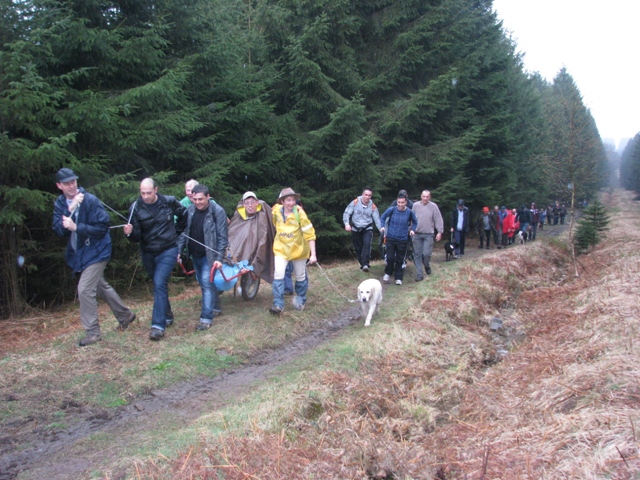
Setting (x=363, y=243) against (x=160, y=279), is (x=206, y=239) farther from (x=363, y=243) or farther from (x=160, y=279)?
(x=363, y=243)

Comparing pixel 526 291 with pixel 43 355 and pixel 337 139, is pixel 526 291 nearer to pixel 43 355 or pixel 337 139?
pixel 337 139

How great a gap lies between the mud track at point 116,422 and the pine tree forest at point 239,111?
455cm

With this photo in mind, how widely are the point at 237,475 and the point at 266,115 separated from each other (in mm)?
11487

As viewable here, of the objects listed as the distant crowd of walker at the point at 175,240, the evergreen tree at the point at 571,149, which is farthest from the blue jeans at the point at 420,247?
the evergreen tree at the point at 571,149

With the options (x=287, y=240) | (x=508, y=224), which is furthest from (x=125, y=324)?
(x=508, y=224)

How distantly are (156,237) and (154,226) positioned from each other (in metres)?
0.16

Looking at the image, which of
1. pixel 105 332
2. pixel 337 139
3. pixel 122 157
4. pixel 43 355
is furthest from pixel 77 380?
pixel 337 139

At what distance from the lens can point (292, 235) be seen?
309 inches

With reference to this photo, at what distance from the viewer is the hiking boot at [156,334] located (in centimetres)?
652

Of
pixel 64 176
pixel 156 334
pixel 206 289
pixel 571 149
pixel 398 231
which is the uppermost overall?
pixel 571 149

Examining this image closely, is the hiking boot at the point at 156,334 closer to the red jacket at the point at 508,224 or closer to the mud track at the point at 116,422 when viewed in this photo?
the mud track at the point at 116,422

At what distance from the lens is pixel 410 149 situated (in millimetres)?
18266

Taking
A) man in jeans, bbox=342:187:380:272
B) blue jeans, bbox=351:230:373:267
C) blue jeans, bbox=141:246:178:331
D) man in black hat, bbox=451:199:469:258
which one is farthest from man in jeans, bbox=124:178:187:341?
man in black hat, bbox=451:199:469:258

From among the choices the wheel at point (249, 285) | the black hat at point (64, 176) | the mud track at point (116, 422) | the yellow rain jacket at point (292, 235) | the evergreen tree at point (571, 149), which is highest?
the evergreen tree at point (571, 149)
